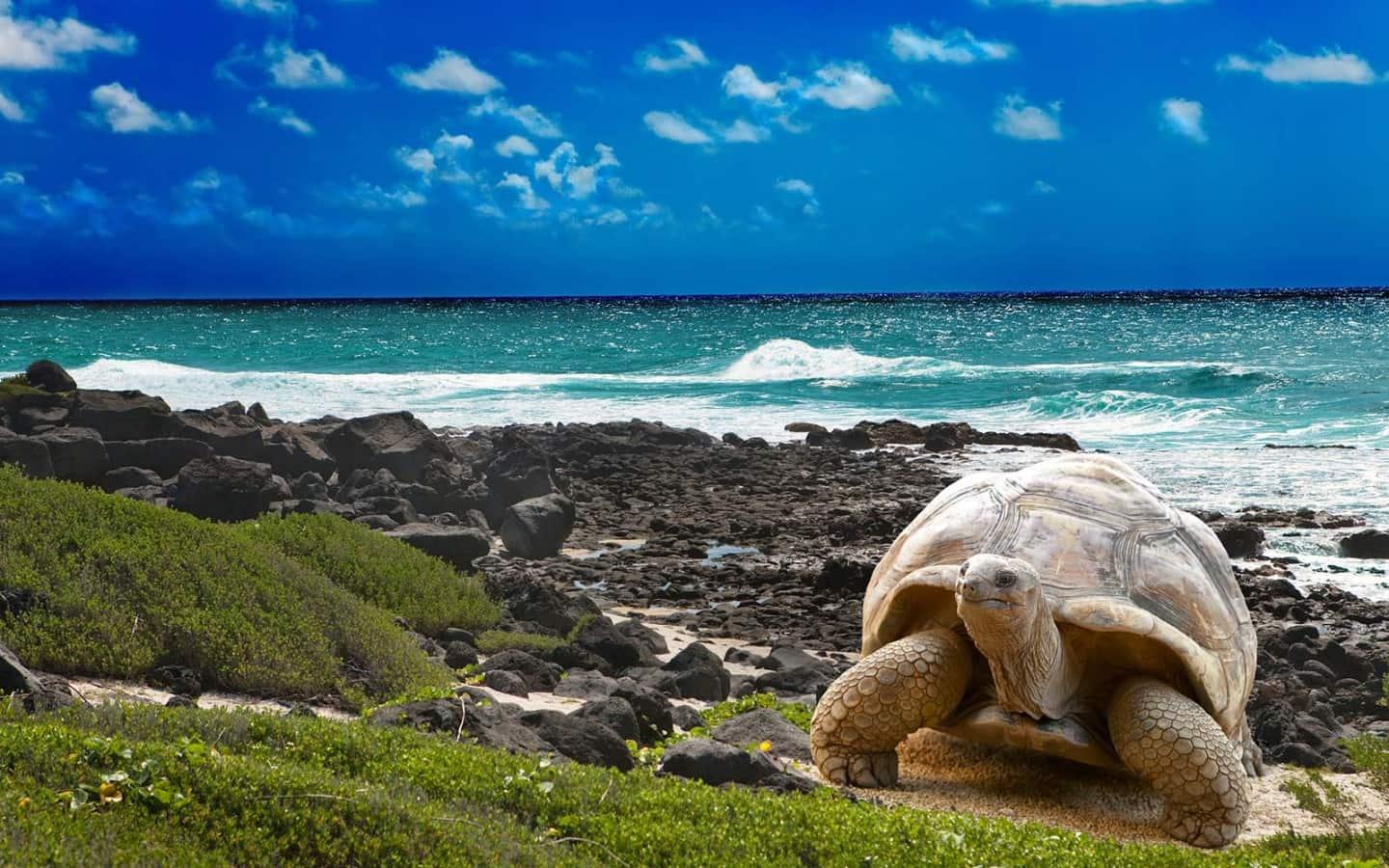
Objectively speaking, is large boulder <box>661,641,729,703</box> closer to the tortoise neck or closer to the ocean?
the tortoise neck

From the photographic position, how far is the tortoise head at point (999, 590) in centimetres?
638

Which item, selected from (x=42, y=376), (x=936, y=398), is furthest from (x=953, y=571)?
(x=936, y=398)

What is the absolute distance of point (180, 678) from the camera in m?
8.89

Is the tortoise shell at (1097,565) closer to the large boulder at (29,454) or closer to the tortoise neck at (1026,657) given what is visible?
the tortoise neck at (1026,657)

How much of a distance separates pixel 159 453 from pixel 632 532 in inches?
278

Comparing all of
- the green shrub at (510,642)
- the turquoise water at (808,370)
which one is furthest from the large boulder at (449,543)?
the turquoise water at (808,370)

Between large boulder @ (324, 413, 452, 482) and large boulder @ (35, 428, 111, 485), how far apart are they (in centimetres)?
379

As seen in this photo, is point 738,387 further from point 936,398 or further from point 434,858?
point 434,858

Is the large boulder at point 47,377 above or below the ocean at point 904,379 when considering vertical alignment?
above

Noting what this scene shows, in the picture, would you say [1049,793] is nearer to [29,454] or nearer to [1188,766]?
[1188,766]

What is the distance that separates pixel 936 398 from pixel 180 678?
119 feet

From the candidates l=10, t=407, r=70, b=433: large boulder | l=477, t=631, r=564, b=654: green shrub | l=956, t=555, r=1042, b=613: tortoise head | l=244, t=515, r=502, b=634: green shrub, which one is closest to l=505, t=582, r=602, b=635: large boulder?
l=244, t=515, r=502, b=634: green shrub

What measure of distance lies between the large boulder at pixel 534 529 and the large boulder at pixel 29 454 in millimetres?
6304

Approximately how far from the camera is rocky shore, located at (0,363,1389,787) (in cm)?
1019
